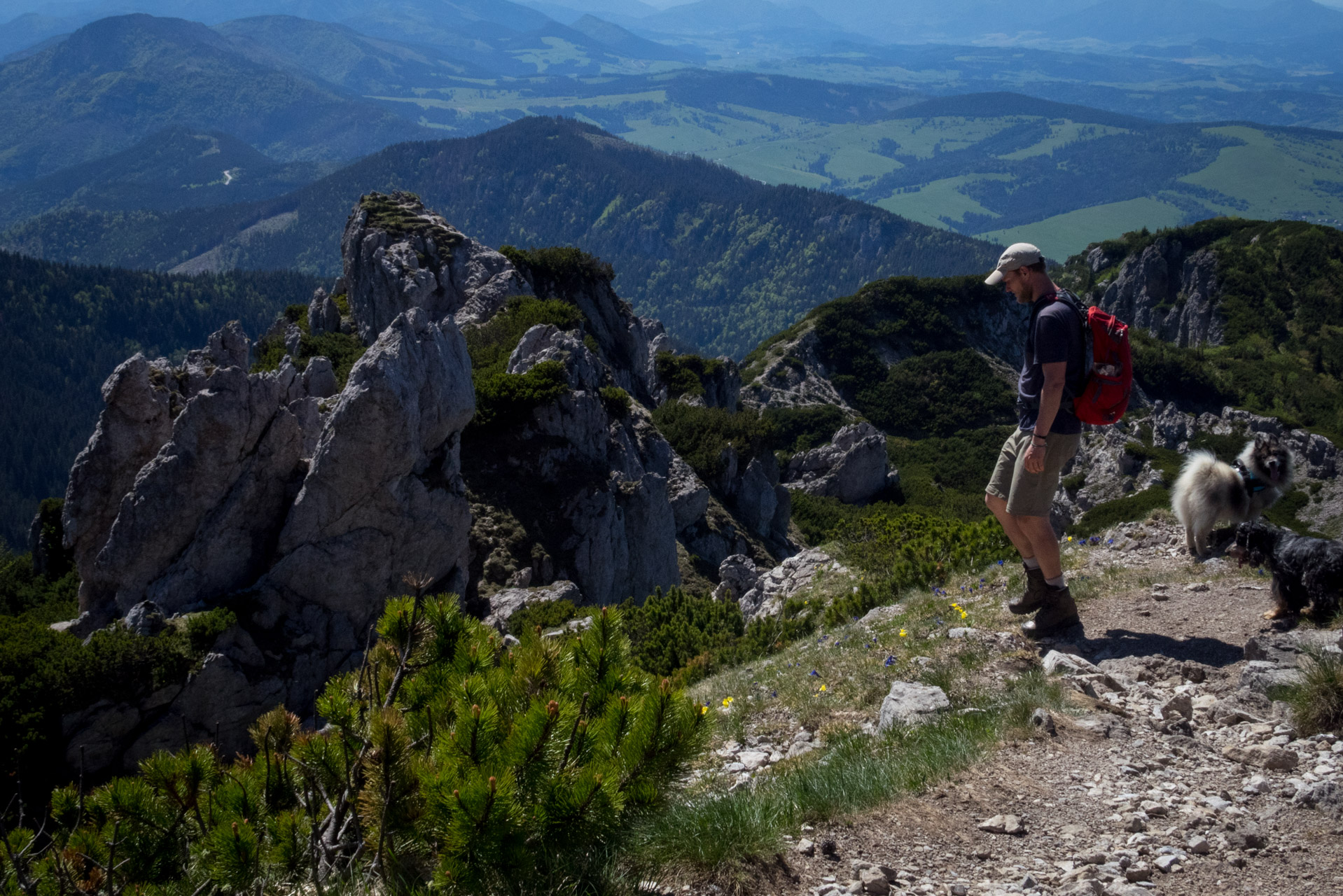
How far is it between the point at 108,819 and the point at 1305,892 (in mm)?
5890

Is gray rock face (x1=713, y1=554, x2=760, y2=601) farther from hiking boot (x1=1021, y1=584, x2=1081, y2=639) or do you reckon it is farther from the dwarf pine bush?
the dwarf pine bush

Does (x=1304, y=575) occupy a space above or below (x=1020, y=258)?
below

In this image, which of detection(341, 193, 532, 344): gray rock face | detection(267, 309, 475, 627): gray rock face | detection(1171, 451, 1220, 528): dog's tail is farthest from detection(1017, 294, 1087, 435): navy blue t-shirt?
detection(341, 193, 532, 344): gray rock face

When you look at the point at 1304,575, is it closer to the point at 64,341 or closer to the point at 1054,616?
the point at 1054,616

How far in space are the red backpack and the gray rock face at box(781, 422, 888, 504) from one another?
47076 mm

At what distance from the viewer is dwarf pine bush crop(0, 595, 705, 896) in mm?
3541

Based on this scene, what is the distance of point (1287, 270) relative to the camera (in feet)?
317

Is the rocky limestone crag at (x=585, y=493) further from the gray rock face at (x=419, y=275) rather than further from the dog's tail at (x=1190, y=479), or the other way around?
the dog's tail at (x=1190, y=479)

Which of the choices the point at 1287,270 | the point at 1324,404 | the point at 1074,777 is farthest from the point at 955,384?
the point at 1074,777

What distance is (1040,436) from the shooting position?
7.19 m

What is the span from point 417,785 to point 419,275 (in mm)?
40101

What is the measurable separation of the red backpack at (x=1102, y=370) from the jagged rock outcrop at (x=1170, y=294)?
10497cm

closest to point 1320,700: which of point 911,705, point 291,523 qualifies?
point 911,705

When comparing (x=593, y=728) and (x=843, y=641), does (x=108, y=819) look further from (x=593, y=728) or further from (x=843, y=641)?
(x=843, y=641)
